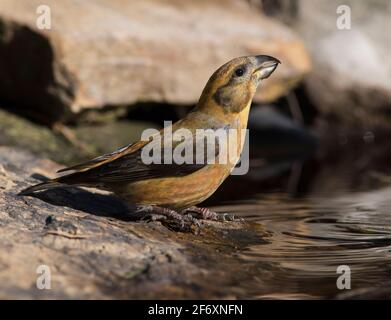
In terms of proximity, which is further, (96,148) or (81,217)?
(96,148)

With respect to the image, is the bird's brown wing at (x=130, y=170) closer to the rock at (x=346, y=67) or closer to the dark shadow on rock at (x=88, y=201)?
the dark shadow on rock at (x=88, y=201)

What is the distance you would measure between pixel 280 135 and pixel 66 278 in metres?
7.68

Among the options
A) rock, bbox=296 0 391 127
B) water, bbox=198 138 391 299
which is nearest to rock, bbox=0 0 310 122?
water, bbox=198 138 391 299

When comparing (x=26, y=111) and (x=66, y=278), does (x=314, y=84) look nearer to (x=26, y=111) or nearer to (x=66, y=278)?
(x=26, y=111)

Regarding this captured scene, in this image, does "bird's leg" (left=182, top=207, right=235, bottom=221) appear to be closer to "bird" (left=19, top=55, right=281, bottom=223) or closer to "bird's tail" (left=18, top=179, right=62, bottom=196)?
"bird" (left=19, top=55, right=281, bottom=223)

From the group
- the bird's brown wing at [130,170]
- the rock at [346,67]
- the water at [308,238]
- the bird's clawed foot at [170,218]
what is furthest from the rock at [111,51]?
the bird's clawed foot at [170,218]

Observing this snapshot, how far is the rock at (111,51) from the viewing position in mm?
8695

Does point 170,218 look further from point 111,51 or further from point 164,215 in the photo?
point 111,51

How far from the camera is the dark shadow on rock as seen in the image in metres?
5.41

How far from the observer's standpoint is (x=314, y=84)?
40.9 ft

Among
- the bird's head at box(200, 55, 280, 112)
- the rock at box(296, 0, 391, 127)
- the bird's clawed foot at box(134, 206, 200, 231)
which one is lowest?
the bird's clawed foot at box(134, 206, 200, 231)

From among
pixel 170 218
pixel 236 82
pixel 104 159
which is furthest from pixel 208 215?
pixel 236 82

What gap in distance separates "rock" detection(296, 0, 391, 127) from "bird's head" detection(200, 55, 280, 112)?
6.86 m

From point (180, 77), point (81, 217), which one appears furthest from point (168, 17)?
point (81, 217)
